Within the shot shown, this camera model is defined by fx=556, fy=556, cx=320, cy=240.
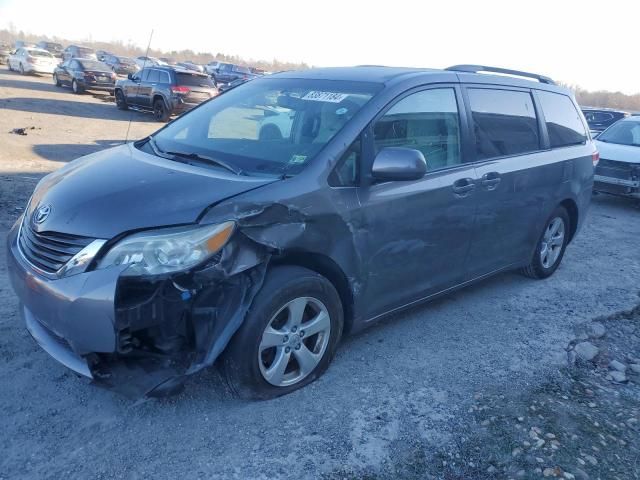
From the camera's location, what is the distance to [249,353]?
297 cm

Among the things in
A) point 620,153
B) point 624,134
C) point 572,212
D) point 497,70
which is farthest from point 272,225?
point 624,134

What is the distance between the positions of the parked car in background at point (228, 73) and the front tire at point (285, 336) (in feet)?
106

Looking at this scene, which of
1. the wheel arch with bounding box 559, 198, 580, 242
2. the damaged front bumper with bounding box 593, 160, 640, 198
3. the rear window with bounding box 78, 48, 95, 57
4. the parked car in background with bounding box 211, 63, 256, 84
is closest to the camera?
the wheel arch with bounding box 559, 198, 580, 242

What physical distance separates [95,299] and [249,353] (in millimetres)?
837

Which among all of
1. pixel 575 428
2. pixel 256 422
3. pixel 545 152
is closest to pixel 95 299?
pixel 256 422

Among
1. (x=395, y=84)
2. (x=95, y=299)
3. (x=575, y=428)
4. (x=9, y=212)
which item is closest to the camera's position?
(x=95, y=299)

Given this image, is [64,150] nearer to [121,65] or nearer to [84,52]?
[121,65]

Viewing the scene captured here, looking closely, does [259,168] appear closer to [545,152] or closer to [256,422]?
[256,422]

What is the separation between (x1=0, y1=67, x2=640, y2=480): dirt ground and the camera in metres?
2.74

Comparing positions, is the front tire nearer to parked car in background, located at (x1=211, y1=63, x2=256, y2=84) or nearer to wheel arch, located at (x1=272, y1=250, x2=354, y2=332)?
wheel arch, located at (x1=272, y1=250, x2=354, y2=332)

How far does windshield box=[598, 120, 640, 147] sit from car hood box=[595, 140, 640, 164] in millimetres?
324

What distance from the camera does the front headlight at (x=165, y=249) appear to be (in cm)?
270

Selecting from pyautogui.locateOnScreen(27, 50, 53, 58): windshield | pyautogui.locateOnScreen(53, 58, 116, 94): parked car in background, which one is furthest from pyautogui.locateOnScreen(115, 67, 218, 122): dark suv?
pyautogui.locateOnScreen(27, 50, 53, 58): windshield

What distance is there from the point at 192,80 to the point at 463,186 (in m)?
15.0
